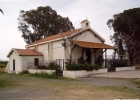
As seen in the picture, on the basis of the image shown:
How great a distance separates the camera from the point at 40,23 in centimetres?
4006

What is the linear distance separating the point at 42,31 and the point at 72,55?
70.6 ft

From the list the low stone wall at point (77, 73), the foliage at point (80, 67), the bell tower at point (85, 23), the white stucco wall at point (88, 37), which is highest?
the bell tower at point (85, 23)

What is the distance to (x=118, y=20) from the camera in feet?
94.8

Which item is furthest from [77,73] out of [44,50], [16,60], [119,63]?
[16,60]

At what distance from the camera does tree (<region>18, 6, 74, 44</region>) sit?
39.9 meters

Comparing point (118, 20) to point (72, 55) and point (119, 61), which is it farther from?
point (72, 55)

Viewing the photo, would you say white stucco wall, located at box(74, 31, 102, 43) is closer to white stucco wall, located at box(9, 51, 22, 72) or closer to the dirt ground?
white stucco wall, located at box(9, 51, 22, 72)

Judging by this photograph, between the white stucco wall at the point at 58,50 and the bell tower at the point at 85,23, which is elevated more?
the bell tower at the point at 85,23

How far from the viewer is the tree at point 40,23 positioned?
39.9 m

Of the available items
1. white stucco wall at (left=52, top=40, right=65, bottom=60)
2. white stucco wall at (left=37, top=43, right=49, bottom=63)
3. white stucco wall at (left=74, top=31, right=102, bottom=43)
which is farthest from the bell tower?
white stucco wall at (left=37, top=43, right=49, bottom=63)

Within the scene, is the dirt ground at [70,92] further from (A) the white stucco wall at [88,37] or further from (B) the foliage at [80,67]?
(A) the white stucco wall at [88,37]

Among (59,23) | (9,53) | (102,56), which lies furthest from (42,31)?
(102,56)

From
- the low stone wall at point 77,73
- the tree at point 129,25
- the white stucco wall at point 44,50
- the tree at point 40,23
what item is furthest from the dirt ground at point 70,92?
the tree at point 40,23

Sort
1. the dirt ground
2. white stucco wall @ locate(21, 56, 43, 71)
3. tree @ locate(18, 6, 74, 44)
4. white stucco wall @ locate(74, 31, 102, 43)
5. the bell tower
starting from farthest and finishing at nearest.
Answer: tree @ locate(18, 6, 74, 44)
the bell tower
white stucco wall @ locate(21, 56, 43, 71)
white stucco wall @ locate(74, 31, 102, 43)
the dirt ground
